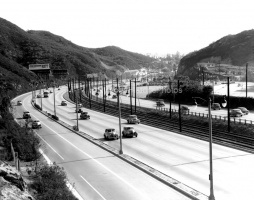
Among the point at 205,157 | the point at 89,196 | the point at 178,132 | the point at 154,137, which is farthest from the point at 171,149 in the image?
the point at 89,196

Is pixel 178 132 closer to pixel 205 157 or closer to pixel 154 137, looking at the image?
pixel 154 137

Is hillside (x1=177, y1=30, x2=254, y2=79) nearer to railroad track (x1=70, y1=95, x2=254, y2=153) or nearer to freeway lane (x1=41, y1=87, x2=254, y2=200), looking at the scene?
railroad track (x1=70, y1=95, x2=254, y2=153)

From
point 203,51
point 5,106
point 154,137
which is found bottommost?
point 154,137

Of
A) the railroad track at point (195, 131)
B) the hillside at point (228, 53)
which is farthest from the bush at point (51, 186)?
the hillside at point (228, 53)

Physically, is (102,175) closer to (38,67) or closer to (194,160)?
(194,160)

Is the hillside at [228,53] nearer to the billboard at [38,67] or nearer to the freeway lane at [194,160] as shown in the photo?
the billboard at [38,67]

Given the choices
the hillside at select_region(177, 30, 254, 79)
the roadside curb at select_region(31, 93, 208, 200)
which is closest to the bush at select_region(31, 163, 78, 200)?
the roadside curb at select_region(31, 93, 208, 200)
